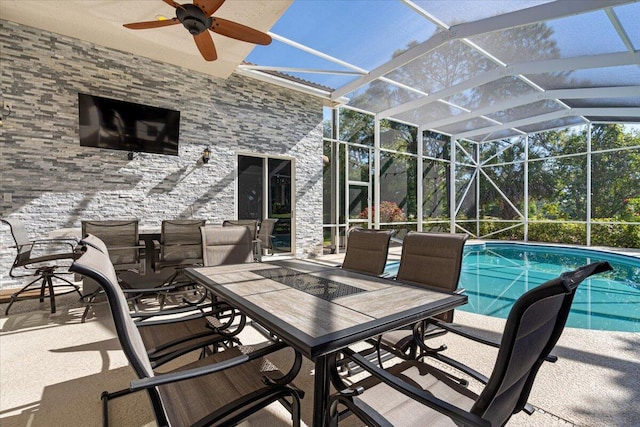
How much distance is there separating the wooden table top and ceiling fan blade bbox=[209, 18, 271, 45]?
2.57m

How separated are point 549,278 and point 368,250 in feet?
18.1

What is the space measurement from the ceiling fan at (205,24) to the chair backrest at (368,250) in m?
2.44

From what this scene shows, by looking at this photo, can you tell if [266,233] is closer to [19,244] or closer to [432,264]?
[19,244]

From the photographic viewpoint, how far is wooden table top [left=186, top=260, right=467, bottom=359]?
4.05 feet

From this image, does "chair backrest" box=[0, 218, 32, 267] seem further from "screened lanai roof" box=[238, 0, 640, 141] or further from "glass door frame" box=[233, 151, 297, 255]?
"screened lanai roof" box=[238, 0, 640, 141]

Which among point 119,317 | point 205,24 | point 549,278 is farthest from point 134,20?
point 549,278

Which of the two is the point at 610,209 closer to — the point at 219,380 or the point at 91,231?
the point at 219,380

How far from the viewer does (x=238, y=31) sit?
338 cm

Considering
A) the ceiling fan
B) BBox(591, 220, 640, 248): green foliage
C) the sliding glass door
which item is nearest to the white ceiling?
the ceiling fan

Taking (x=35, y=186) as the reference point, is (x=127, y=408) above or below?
below

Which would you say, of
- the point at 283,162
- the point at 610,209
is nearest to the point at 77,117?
the point at 283,162

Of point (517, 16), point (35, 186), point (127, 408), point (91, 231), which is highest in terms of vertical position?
point (517, 16)

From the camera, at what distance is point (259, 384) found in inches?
55.9

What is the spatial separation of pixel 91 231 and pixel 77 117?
2618 mm
